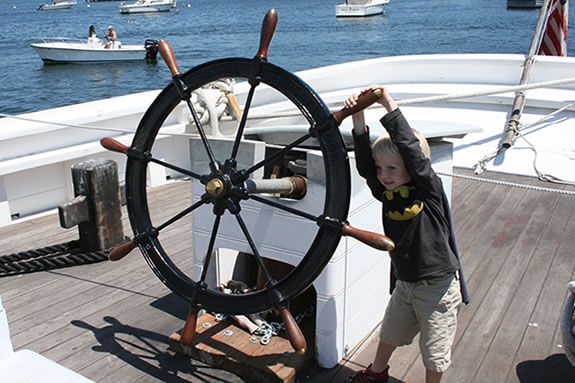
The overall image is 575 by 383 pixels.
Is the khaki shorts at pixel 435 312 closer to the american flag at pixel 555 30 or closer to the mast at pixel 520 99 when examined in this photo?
the mast at pixel 520 99

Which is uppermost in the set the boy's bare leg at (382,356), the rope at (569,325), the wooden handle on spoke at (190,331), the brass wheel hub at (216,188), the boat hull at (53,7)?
the brass wheel hub at (216,188)

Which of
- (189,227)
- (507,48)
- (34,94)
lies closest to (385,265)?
(189,227)

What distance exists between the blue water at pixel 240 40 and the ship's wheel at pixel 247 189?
1752 cm

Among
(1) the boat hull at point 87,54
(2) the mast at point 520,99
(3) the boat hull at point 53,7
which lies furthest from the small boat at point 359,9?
(2) the mast at point 520,99

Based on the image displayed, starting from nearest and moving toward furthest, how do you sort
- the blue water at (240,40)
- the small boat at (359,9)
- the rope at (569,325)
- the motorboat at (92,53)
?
1. the rope at (569,325)
2. the blue water at (240,40)
3. the motorboat at (92,53)
4. the small boat at (359,9)

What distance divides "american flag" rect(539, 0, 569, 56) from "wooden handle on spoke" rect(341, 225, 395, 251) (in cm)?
585

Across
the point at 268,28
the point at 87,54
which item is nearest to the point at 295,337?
the point at 268,28

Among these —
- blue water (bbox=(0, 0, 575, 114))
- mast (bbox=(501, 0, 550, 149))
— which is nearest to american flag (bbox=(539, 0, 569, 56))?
mast (bbox=(501, 0, 550, 149))

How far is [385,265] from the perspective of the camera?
8.13ft

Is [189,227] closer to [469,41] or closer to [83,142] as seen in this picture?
[83,142]

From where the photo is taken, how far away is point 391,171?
A: 180cm

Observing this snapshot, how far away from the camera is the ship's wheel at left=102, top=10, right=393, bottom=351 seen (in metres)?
1.62

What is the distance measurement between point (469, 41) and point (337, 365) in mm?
30160

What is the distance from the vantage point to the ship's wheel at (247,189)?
1618mm
